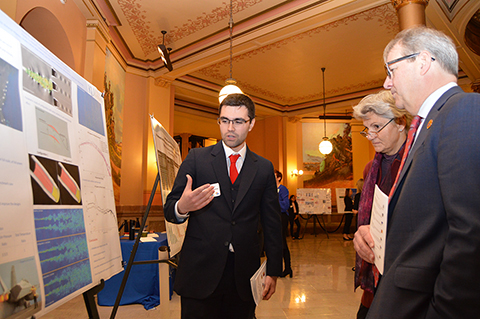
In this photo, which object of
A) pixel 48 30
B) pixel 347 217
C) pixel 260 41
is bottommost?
pixel 347 217

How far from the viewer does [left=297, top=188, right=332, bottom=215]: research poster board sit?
38.9 ft

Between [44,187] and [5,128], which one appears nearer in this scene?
[5,128]

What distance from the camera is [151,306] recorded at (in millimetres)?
3799

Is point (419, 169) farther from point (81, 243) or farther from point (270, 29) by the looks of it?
point (270, 29)

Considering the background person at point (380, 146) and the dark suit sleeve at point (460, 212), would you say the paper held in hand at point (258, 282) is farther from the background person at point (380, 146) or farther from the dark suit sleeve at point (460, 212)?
the dark suit sleeve at point (460, 212)

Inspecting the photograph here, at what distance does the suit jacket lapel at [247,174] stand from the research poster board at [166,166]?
75 cm

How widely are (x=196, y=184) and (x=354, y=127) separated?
1389 centimetres

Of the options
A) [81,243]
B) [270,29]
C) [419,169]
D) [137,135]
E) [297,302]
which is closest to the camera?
[419,169]

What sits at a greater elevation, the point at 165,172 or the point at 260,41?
the point at 260,41

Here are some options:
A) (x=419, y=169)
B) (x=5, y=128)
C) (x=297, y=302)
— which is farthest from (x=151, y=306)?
(x=419, y=169)

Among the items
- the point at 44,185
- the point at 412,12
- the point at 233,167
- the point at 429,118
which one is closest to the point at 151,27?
the point at 412,12

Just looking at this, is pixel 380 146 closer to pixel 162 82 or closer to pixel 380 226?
pixel 380 226

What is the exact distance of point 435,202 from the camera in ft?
2.95

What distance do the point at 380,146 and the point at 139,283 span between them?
11.5 feet
